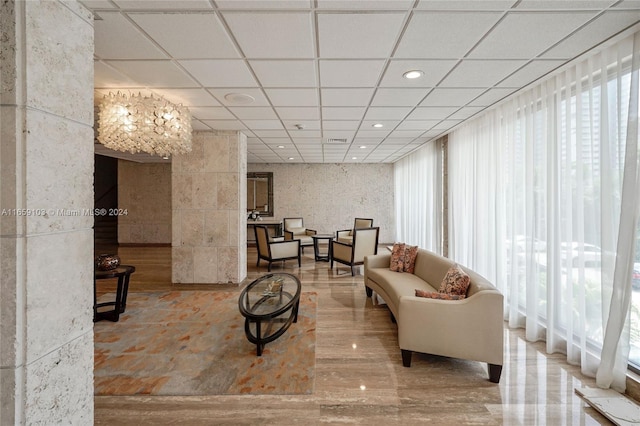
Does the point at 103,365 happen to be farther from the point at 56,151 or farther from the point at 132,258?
the point at 132,258

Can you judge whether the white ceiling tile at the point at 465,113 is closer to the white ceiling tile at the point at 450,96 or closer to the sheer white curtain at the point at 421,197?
the white ceiling tile at the point at 450,96

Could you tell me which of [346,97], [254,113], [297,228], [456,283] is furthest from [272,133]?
[297,228]

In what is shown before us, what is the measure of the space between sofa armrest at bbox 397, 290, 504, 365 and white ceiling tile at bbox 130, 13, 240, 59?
2576 mm

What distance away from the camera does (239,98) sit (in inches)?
124

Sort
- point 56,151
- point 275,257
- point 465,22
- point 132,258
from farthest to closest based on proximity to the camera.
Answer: point 132,258
point 275,257
point 465,22
point 56,151

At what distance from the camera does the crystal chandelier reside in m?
2.79

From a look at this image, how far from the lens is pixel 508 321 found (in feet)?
11.0

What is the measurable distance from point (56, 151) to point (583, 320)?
4.04 metres

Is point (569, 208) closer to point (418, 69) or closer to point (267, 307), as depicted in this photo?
point (418, 69)

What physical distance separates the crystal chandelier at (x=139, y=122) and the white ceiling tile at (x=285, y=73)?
1.15m

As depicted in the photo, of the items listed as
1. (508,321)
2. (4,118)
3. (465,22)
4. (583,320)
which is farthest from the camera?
(508,321)

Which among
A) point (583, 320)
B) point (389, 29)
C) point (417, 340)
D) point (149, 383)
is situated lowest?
point (149, 383)

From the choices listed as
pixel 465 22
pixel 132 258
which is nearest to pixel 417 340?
pixel 465 22

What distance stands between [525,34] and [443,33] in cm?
60
